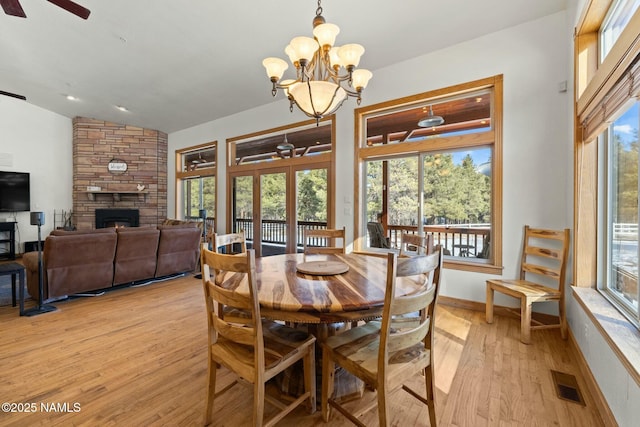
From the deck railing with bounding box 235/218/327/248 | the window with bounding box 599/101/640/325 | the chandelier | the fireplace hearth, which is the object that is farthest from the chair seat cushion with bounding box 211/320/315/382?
the fireplace hearth

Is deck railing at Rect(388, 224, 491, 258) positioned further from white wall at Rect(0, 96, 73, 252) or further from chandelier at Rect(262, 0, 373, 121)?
white wall at Rect(0, 96, 73, 252)

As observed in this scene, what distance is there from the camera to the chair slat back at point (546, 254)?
8.50ft

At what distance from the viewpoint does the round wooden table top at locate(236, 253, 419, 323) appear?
1.33 m

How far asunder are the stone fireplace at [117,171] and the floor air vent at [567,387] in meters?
8.23

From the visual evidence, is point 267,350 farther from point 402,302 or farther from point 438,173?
point 438,173

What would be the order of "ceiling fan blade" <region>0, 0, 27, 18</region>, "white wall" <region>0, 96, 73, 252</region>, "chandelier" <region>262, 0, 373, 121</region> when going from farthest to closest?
"white wall" <region>0, 96, 73, 252</region> < "ceiling fan blade" <region>0, 0, 27, 18</region> < "chandelier" <region>262, 0, 373, 121</region>

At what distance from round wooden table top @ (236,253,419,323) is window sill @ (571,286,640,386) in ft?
3.15

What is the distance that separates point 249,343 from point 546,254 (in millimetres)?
2889

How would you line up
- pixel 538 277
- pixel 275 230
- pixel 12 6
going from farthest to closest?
1. pixel 275 230
2. pixel 538 277
3. pixel 12 6

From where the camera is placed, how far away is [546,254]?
8.99ft

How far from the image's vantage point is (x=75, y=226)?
6.73m

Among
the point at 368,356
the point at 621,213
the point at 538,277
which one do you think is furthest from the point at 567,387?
the point at 368,356

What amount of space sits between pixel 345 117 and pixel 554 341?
3560 mm

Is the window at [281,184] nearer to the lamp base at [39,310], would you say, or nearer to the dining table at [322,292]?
the dining table at [322,292]
